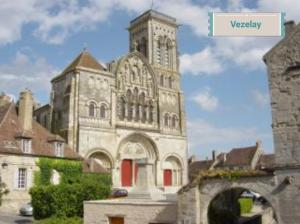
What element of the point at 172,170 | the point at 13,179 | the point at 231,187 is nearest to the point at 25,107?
the point at 13,179

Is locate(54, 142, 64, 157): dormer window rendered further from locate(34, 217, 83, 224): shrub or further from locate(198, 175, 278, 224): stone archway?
locate(198, 175, 278, 224): stone archway

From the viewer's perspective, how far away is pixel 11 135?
27594mm

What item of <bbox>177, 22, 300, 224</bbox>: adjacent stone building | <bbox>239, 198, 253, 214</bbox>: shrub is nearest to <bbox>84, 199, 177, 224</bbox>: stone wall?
<bbox>177, 22, 300, 224</bbox>: adjacent stone building

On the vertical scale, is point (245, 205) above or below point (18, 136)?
below

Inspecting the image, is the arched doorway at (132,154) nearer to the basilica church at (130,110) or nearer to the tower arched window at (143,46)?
the basilica church at (130,110)

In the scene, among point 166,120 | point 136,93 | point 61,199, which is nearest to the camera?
point 61,199

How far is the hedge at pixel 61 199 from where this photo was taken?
19625 millimetres

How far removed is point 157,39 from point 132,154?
527 inches

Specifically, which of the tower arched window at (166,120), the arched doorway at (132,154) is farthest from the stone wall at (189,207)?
the tower arched window at (166,120)

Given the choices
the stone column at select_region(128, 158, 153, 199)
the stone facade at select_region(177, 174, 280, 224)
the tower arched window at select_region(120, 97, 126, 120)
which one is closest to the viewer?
the stone facade at select_region(177, 174, 280, 224)

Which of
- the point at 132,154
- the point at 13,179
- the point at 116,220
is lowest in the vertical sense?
the point at 116,220

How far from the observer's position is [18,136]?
27.4 meters

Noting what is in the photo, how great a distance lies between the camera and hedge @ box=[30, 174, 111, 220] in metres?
19.6

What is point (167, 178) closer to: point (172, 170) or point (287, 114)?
point (172, 170)
